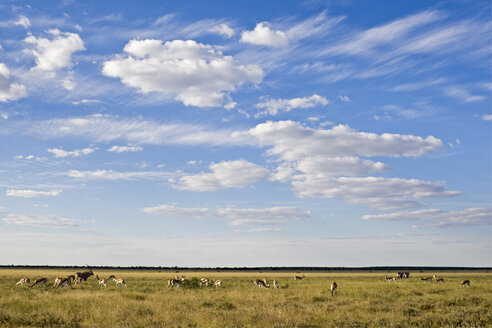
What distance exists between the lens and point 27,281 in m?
37.8

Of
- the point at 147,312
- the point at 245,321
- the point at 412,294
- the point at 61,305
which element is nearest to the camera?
the point at 245,321

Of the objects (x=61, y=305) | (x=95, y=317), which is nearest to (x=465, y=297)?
(x=95, y=317)

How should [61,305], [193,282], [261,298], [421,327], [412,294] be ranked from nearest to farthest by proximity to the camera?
[421,327] < [61,305] < [261,298] < [412,294] < [193,282]

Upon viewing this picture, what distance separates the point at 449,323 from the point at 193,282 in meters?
24.3

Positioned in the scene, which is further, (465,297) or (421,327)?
(465,297)

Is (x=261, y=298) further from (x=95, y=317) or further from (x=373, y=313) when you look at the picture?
(x=95, y=317)

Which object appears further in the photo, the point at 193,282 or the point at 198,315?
the point at 193,282

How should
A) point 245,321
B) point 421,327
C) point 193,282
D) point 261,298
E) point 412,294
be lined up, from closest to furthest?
point 421,327 < point 245,321 < point 261,298 < point 412,294 < point 193,282

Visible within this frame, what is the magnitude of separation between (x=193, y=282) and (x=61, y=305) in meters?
17.8

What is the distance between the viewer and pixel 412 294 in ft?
90.5

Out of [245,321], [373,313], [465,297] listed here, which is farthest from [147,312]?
[465,297]

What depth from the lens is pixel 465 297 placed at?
79.7ft

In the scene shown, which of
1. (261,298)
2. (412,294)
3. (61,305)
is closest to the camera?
(61,305)

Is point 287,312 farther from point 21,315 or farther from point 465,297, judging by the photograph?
point 465,297
